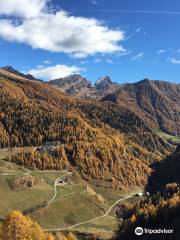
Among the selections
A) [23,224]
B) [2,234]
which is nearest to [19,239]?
[2,234]

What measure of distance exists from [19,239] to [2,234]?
723 cm

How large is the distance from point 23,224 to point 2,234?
65.1 ft

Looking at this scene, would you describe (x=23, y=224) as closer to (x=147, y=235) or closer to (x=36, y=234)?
(x=36, y=234)

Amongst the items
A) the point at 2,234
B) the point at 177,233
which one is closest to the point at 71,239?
the point at 2,234

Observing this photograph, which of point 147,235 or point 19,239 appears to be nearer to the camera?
point 19,239

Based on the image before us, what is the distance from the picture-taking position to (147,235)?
199 metres

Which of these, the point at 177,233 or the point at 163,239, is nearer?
the point at 163,239

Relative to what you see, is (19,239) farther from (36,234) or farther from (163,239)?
(163,239)

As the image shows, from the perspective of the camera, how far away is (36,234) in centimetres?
19562

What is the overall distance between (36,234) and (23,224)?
833 centimetres

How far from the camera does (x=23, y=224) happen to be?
199875 millimetres

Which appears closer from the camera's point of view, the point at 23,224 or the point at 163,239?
the point at 163,239

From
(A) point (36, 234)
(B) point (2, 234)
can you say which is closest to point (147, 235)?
(A) point (36, 234)

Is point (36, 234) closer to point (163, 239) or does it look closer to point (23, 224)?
point (23, 224)
